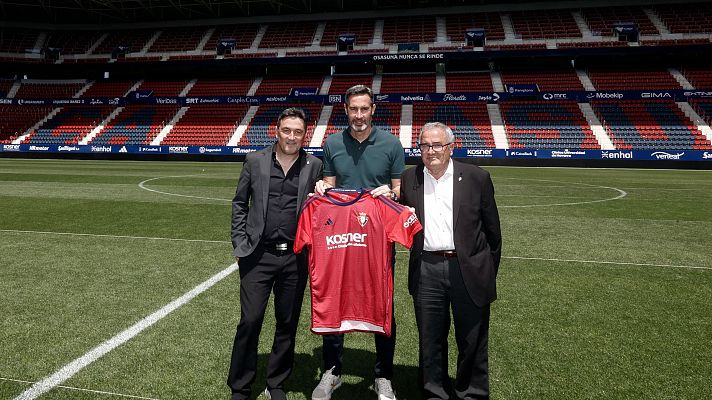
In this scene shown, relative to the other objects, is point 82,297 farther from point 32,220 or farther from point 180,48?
point 180,48

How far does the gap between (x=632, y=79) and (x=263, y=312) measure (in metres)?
42.3

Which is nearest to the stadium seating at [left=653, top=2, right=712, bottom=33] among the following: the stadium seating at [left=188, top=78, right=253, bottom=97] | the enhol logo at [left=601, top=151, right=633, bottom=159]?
the enhol logo at [left=601, top=151, right=633, bottom=159]

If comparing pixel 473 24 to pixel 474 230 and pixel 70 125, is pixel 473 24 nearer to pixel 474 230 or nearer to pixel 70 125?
pixel 70 125

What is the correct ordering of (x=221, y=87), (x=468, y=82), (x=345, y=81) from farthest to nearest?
1. (x=221, y=87)
2. (x=345, y=81)
3. (x=468, y=82)

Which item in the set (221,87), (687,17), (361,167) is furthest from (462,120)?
(361,167)

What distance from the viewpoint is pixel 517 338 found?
4148mm

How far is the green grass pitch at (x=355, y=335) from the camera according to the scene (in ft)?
11.2

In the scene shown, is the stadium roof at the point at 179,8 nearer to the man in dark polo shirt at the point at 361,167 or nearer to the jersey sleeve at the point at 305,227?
the man in dark polo shirt at the point at 361,167

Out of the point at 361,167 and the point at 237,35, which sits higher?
the point at 237,35

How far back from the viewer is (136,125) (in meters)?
40.2

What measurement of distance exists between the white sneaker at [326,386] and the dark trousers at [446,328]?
691mm

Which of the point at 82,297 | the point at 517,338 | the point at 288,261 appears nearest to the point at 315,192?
the point at 288,261

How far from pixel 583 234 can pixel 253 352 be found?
7.71 meters

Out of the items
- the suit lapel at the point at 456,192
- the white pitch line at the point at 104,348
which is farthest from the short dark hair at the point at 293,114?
the white pitch line at the point at 104,348
